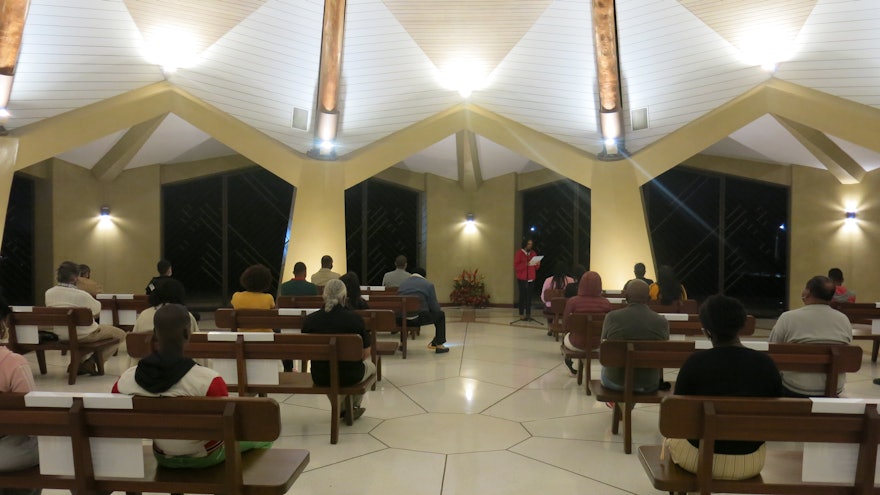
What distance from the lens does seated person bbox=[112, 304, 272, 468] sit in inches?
107

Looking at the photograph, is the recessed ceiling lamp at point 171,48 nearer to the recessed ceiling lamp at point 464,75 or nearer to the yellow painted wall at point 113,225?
the yellow painted wall at point 113,225

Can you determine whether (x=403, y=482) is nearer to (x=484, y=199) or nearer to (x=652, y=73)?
(x=652, y=73)

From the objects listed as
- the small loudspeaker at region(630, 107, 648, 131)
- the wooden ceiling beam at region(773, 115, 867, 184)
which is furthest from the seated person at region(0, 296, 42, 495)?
the wooden ceiling beam at region(773, 115, 867, 184)

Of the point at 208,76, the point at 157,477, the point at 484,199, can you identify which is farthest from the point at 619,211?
the point at 157,477

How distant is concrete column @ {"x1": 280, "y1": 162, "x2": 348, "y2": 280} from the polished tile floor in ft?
15.3

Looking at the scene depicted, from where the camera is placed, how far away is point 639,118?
37.9 feet

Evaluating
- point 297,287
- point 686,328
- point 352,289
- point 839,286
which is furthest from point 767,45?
point 297,287

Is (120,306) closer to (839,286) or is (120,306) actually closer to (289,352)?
(289,352)

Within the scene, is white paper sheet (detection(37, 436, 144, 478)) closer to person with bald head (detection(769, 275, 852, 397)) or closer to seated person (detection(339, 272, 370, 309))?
seated person (detection(339, 272, 370, 309))

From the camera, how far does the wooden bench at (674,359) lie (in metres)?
4.16

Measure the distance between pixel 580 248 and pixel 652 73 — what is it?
5602 millimetres

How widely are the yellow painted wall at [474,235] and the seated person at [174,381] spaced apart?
1295 cm

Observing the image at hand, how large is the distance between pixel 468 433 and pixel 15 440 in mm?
2925

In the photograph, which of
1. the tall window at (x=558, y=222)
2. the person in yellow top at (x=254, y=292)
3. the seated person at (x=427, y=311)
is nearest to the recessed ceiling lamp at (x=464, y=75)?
the tall window at (x=558, y=222)
